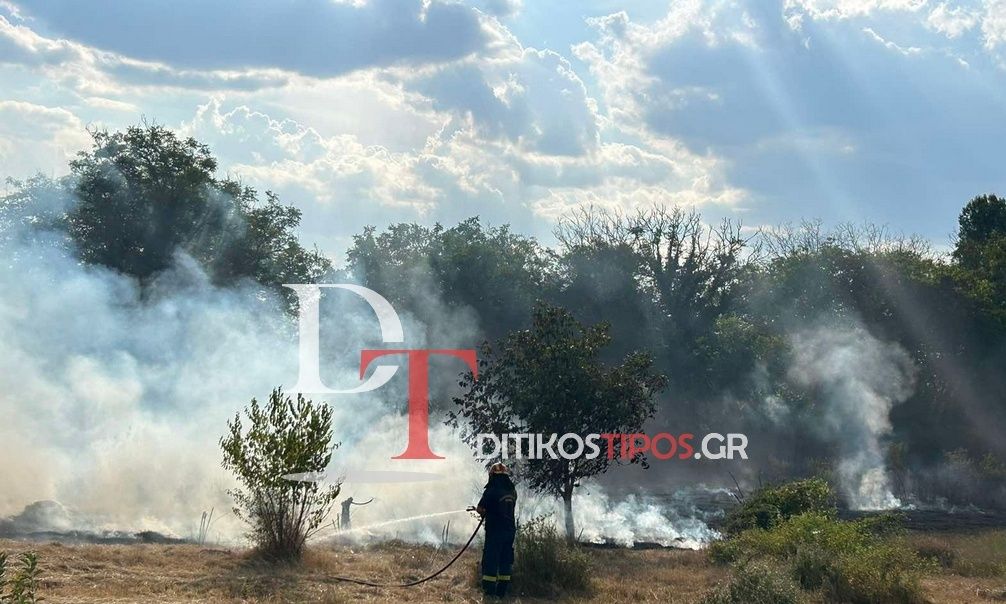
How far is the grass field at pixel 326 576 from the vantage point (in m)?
11.9

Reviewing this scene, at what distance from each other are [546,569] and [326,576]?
3024 mm

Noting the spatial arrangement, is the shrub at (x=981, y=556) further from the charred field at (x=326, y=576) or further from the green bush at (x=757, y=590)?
the green bush at (x=757, y=590)

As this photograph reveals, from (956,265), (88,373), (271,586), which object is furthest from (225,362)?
(956,265)

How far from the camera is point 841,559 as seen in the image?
543 inches

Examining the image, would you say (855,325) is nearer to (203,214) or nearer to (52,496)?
(203,214)

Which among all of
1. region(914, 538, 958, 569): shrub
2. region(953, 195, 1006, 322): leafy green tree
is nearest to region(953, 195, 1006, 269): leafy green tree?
region(953, 195, 1006, 322): leafy green tree

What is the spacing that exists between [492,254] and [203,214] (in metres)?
14.2

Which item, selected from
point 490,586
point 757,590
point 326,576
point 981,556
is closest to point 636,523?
point 981,556

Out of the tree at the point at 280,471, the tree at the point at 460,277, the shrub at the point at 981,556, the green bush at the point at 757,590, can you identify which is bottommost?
the shrub at the point at 981,556

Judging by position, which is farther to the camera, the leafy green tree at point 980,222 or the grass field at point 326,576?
the leafy green tree at point 980,222

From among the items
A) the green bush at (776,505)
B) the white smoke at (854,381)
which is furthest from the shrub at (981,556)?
the white smoke at (854,381)

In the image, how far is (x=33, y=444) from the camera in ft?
70.8

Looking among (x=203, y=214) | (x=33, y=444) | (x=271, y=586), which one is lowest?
(x=271, y=586)

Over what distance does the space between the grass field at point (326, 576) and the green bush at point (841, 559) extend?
0.64 metres
